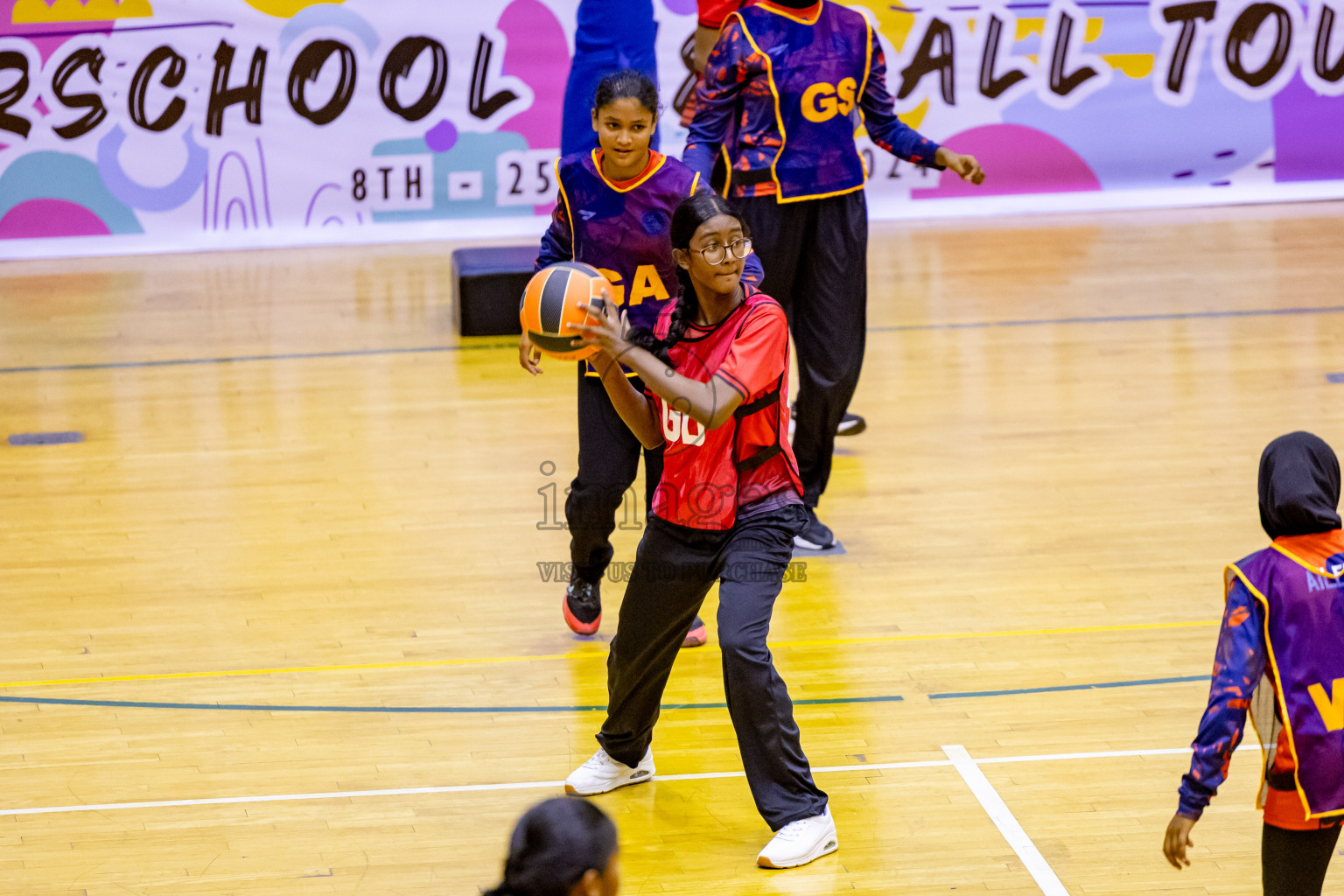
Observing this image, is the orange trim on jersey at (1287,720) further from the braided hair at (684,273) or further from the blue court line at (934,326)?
the blue court line at (934,326)

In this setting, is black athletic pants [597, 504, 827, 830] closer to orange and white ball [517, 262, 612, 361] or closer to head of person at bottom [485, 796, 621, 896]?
orange and white ball [517, 262, 612, 361]

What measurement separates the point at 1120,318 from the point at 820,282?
3639 mm

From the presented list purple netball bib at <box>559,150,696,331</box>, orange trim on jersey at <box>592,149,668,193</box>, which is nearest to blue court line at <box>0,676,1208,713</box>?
purple netball bib at <box>559,150,696,331</box>

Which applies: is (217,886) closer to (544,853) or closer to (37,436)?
(544,853)

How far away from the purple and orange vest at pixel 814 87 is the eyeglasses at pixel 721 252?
6.26 ft

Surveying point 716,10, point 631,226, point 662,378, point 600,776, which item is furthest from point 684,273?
point 716,10

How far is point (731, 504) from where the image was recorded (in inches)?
135

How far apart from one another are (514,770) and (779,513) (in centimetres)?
111

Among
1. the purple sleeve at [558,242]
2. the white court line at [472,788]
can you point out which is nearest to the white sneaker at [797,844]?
the white court line at [472,788]

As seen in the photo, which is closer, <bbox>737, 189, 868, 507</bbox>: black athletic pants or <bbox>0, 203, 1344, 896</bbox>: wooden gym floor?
<bbox>0, 203, 1344, 896</bbox>: wooden gym floor

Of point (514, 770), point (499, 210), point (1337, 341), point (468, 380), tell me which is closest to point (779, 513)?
point (514, 770)

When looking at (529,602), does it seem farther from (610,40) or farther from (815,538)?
(610,40)

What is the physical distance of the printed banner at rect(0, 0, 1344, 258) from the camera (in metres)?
10.6

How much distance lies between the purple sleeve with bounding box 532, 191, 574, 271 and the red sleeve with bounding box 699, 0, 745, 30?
1.54m
